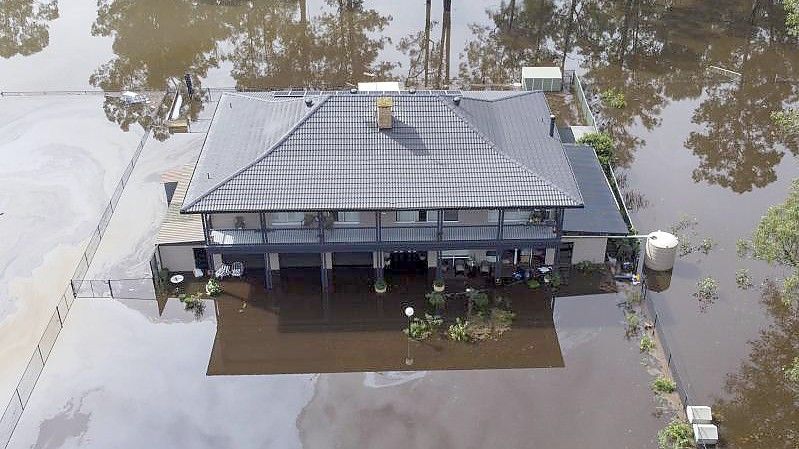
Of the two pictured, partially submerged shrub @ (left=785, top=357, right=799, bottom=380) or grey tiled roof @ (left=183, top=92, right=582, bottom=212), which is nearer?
partially submerged shrub @ (left=785, top=357, right=799, bottom=380)

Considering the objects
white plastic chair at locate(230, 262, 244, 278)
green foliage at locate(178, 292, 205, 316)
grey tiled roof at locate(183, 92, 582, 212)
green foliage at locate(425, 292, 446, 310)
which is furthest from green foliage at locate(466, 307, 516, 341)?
green foliage at locate(178, 292, 205, 316)

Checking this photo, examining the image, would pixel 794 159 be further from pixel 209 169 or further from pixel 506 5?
pixel 209 169

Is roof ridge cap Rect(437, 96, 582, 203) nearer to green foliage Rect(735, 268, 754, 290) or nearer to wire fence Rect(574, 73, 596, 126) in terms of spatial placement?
green foliage Rect(735, 268, 754, 290)

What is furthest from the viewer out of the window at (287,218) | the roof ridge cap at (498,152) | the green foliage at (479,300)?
the green foliage at (479,300)

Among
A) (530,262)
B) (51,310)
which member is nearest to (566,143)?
(530,262)

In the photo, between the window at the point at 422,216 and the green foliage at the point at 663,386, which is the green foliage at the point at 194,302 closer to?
the window at the point at 422,216

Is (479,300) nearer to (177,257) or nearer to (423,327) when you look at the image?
(423,327)

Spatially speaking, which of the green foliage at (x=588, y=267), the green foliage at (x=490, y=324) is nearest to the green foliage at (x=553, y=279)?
the green foliage at (x=588, y=267)
